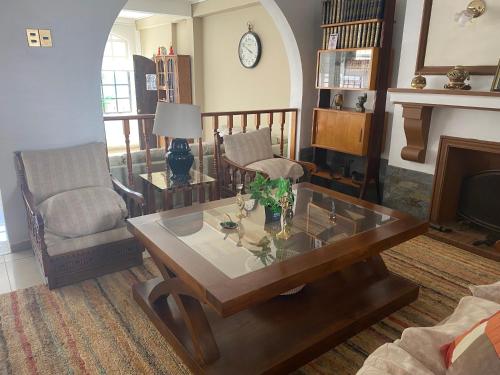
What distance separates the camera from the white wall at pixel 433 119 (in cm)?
295

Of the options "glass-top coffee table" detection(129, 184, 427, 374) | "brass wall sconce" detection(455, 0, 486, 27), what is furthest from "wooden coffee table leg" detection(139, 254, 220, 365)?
"brass wall sconce" detection(455, 0, 486, 27)

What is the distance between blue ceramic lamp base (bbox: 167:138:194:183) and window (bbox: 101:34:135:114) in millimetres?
5325

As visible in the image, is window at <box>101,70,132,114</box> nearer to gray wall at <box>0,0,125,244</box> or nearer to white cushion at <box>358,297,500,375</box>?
gray wall at <box>0,0,125,244</box>

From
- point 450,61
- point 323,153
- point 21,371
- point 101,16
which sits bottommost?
point 21,371

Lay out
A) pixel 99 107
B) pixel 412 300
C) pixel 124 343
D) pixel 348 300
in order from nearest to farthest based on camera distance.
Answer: pixel 124 343 → pixel 348 300 → pixel 412 300 → pixel 99 107

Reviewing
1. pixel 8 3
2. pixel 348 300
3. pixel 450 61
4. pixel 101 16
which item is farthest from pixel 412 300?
pixel 8 3

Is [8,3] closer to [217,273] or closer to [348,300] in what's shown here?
[217,273]

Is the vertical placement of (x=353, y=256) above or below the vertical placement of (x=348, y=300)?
above

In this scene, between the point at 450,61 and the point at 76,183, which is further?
the point at 450,61

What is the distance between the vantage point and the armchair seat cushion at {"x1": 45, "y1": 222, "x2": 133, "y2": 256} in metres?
2.45

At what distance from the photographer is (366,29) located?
3650mm

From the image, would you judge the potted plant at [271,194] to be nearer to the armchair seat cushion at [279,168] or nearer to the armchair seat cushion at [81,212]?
the armchair seat cushion at [81,212]

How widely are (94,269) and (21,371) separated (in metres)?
0.85

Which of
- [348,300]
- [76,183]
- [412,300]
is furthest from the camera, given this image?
[76,183]
